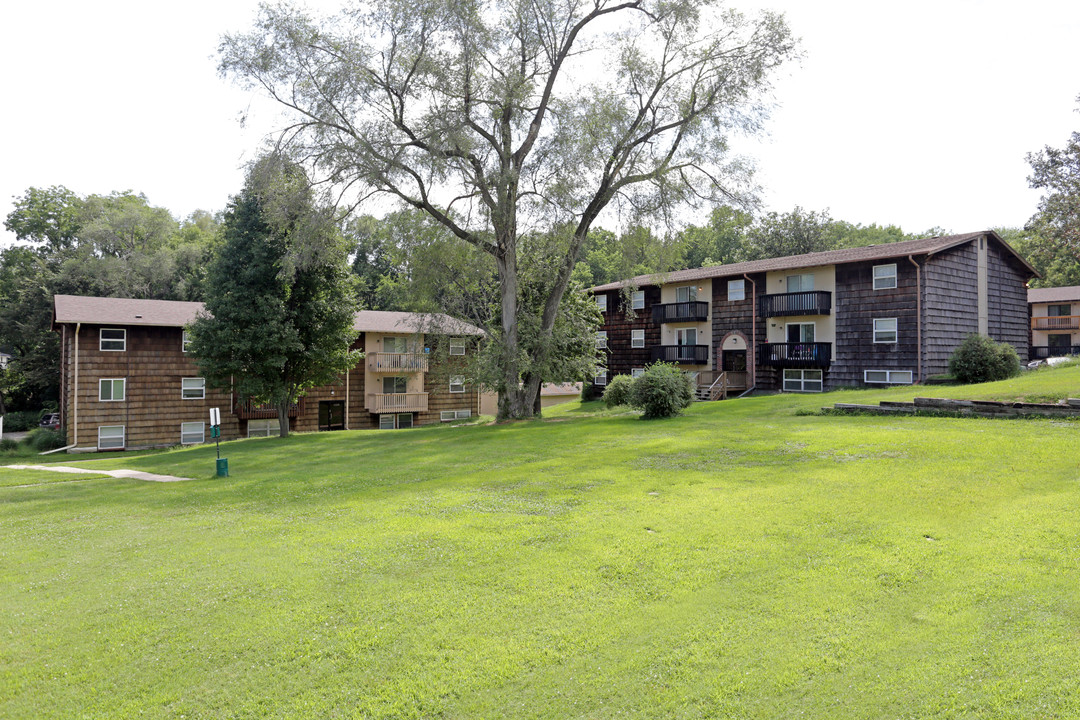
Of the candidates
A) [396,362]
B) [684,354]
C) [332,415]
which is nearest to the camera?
[332,415]

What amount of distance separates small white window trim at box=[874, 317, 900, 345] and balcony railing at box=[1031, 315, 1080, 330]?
1041 inches


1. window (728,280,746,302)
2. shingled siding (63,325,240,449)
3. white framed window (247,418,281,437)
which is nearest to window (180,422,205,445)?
shingled siding (63,325,240,449)

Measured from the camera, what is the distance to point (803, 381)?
34.2 m

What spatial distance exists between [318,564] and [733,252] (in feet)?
233

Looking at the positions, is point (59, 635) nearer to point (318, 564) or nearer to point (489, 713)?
point (318, 564)

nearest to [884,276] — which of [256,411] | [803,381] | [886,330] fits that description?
[886,330]

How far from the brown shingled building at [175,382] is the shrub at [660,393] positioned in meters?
9.34

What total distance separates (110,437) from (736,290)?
105 ft

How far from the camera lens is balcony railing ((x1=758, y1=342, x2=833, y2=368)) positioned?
3278 centimetres

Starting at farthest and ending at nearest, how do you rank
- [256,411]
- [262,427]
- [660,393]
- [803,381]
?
[262,427]
[256,411]
[803,381]
[660,393]

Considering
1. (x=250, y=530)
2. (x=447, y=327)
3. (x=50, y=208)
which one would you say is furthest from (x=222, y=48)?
(x=50, y=208)

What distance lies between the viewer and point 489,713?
192 inches

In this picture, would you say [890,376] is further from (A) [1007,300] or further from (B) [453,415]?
(B) [453,415]

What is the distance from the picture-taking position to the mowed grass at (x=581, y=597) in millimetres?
5035
